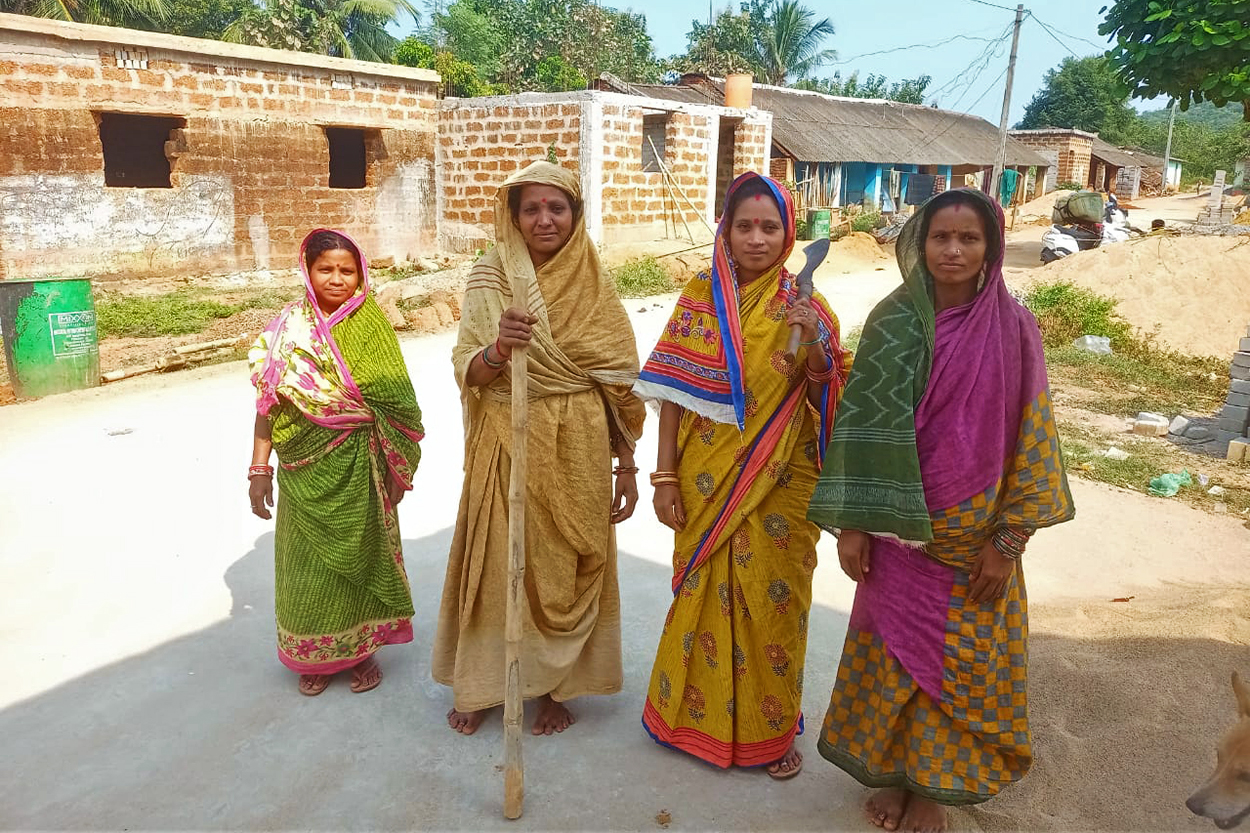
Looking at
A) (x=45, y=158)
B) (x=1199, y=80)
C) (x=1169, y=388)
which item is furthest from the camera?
(x=45, y=158)

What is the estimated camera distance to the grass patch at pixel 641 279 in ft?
38.5

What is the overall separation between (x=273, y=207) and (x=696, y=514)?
12105 millimetres

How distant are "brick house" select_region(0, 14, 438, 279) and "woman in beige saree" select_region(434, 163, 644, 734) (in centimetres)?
1059

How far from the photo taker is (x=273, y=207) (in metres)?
12.8

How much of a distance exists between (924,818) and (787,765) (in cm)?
42

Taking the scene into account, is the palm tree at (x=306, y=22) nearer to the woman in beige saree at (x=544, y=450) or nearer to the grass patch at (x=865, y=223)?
the grass patch at (x=865, y=223)

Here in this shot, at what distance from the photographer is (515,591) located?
2.32 meters

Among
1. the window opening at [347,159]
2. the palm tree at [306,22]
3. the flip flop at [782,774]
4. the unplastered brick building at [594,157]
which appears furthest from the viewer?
the palm tree at [306,22]

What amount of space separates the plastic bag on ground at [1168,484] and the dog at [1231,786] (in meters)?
3.85

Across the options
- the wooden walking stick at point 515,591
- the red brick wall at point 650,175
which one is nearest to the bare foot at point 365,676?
the wooden walking stick at point 515,591

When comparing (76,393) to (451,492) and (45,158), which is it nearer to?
(451,492)

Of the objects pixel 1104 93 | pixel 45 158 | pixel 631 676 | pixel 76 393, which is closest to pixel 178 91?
pixel 45 158

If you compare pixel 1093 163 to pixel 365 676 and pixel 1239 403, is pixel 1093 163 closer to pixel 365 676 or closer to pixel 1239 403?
pixel 1239 403

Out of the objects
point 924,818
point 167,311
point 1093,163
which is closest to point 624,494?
point 924,818
